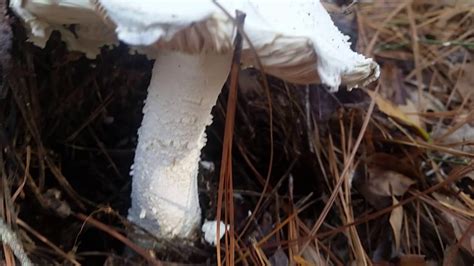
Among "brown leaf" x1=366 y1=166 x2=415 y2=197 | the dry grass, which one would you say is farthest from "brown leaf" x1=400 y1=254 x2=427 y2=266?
"brown leaf" x1=366 y1=166 x2=415 y2=197

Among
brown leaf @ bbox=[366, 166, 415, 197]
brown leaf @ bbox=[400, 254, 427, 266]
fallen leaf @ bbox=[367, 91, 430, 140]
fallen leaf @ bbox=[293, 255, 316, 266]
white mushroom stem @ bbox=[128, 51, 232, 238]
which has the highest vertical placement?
white mushroom stem @ bbox=[128, 51, 232, 238]

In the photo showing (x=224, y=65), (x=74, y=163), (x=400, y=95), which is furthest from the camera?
(x=400, y=95)

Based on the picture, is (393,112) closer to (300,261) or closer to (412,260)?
(412,260)

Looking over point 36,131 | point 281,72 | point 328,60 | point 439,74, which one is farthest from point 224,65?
point 439,74

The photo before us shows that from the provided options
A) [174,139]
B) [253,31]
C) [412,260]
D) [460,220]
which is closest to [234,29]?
[253,31]

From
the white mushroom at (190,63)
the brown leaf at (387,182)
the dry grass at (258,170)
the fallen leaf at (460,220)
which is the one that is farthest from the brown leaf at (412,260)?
the white mushroom at (190,63)

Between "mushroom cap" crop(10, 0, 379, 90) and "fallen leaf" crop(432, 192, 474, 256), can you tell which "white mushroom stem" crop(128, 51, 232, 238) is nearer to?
"mushroom cap" crop(10, 0, 379, 90)

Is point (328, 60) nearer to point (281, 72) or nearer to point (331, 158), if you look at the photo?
point (281, 72)
